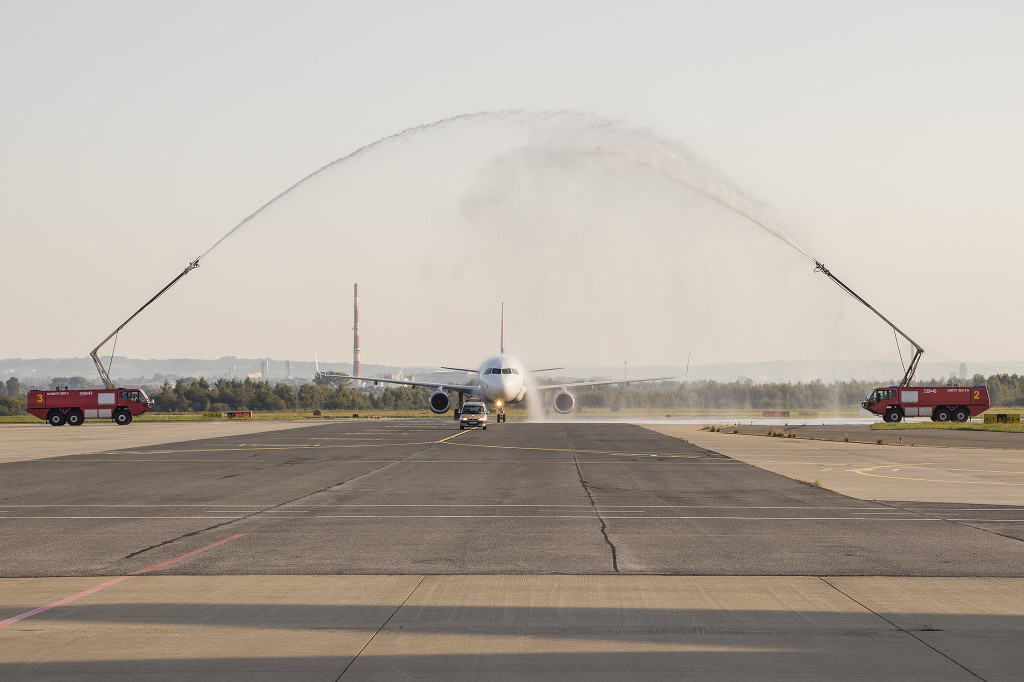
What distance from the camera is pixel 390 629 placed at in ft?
31.9

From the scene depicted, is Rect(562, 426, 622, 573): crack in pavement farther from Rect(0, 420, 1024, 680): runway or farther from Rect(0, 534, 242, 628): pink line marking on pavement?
Rect(0, 534, 242, 628): pink line marking on pavement

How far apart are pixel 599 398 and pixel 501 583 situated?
6198 inches

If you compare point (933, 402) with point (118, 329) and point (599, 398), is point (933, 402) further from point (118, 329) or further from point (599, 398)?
point (599, 398)

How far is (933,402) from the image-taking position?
71375mm

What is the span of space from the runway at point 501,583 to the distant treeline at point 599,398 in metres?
134

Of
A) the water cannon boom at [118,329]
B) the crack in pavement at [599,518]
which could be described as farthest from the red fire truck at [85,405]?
the crack in pavement at [599,518]

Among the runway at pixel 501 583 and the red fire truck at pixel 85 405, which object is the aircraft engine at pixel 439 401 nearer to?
the red fire truck at pixel 85 405

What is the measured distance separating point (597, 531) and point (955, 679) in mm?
9767

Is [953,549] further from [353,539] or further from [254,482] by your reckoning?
[254,482]

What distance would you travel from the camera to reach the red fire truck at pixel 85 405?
2889 inches

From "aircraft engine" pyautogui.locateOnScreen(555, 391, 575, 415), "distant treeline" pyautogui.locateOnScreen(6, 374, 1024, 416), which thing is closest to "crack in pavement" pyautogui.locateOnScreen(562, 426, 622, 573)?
"aircraft engine" pyautogui.locateOnScreen(555, 391, 575, 415)

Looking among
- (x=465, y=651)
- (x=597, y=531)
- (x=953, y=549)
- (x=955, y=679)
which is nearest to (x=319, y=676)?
(x=465, y=651)

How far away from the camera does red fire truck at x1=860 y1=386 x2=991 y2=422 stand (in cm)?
7081

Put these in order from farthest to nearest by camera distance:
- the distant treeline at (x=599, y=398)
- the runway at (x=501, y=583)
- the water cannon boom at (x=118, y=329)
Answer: the distant treeline at (x=599, y=398) → the water cannon boom at (x=118, y=329) → the runway at (x=501, y=583)
